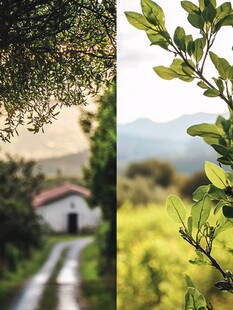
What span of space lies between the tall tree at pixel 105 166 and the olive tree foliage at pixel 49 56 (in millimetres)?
185

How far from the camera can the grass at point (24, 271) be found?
4.69m

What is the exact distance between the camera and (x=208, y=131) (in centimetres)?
102

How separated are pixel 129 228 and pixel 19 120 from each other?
165 centimetres

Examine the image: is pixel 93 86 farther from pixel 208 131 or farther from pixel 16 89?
pixel 208 131

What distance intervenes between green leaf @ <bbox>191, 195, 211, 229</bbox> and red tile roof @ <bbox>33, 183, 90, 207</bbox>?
12.2ft

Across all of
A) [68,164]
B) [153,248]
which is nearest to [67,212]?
[68,164]

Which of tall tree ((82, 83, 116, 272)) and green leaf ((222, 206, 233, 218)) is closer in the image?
green leaf ((222, 206, 233, 218))

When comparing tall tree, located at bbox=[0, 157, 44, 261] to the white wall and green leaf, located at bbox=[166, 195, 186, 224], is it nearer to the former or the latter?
the white wall

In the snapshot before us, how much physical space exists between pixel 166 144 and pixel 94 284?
175cm

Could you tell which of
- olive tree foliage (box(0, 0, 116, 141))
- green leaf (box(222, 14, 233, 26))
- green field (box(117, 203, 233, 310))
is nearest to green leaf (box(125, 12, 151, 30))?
green leaf (box(222, 14, 233, 26))

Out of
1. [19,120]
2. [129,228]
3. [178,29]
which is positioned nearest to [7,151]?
[19,120]

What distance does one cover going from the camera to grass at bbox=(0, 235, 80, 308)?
4.69 meters

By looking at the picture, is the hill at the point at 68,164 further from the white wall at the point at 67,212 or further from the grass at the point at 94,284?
the grass at the point at 94,284

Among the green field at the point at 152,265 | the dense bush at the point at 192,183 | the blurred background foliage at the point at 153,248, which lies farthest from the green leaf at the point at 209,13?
the dense bush at the point at 192,183
